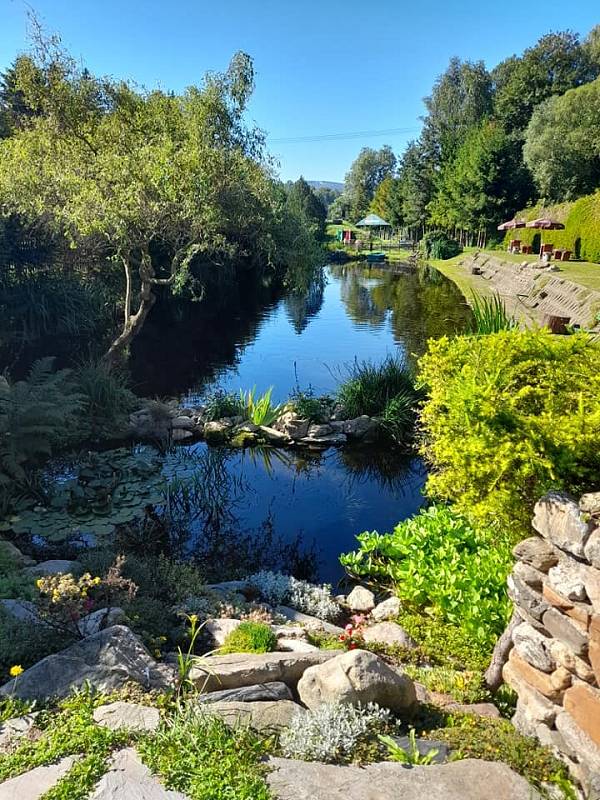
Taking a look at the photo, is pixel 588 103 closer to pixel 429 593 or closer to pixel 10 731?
pixel 429 593

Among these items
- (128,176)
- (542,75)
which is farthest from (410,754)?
(542,75)

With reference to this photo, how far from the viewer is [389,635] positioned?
380 centimetres

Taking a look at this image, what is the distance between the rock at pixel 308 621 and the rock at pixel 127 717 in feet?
5.96

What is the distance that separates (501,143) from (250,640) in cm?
3711

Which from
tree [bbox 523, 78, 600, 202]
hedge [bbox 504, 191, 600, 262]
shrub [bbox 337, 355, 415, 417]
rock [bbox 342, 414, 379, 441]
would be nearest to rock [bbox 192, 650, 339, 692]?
rock [bbox 342, 414, 379, 441]

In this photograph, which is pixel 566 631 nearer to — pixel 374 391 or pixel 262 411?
pixel 262 411

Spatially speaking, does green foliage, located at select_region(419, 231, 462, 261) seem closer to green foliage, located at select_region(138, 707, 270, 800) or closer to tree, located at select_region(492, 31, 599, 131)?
tree, located at select_region(492, 31, 599, 131)

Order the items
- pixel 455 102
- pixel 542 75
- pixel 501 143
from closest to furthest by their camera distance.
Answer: pixel 501 143, pixel 542 75, pixel 455 102

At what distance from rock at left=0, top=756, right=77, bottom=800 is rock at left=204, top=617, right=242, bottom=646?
1418 mm

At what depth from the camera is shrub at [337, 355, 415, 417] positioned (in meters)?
8.80

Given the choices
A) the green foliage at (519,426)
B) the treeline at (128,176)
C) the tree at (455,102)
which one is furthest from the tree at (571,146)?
the green foliage at (519,426)

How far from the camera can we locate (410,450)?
8062 millimetres

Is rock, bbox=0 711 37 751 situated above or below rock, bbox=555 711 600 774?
above

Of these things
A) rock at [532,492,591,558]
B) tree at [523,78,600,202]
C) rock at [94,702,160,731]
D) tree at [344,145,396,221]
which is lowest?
rock at [94,702,160,731]
